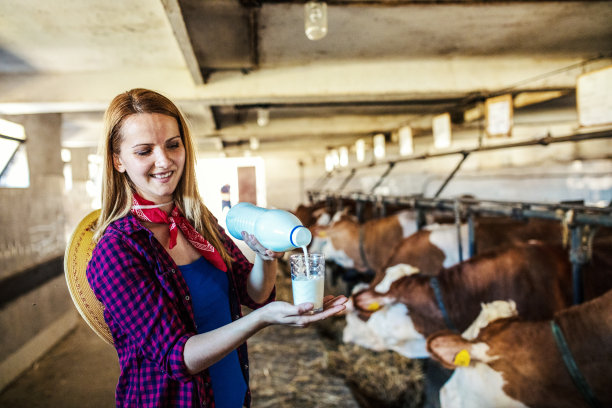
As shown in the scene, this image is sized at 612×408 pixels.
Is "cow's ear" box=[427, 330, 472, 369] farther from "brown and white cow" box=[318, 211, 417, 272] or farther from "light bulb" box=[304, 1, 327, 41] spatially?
"brown and white cow" box=[318, 211, 417, 272]

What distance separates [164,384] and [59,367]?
3721 mm

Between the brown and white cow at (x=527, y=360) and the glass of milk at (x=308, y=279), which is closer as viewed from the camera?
the glass of milk at (x=308, y=279)

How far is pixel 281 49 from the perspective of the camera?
13.4 ft

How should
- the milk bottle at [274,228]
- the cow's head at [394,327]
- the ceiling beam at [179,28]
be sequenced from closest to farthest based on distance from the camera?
the milk bottle at [274,228] < the ceiling beam at [179,28] < the cow's head at [394,327]

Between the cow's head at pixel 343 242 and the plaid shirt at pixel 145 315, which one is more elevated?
the plaid shirt at pixel 145 315

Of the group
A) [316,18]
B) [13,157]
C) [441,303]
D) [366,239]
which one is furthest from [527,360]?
[13,157]

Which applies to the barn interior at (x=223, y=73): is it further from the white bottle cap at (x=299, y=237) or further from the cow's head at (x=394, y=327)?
the cow's head at (x=394, y=327)

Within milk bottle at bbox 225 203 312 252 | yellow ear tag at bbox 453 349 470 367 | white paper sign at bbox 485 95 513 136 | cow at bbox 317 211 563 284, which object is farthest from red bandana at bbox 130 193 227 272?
white paper sign at bbox 485 95 513 136

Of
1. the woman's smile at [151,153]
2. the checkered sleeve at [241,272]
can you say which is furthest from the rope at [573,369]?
the woman's smile at [151,153]

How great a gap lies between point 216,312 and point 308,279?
0.40 meters

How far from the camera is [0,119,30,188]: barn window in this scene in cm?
388

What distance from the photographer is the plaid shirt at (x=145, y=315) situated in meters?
1.03

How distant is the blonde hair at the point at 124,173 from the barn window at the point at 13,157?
3386 millimetres

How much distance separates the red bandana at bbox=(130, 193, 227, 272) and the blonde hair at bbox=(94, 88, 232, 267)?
3 cm
